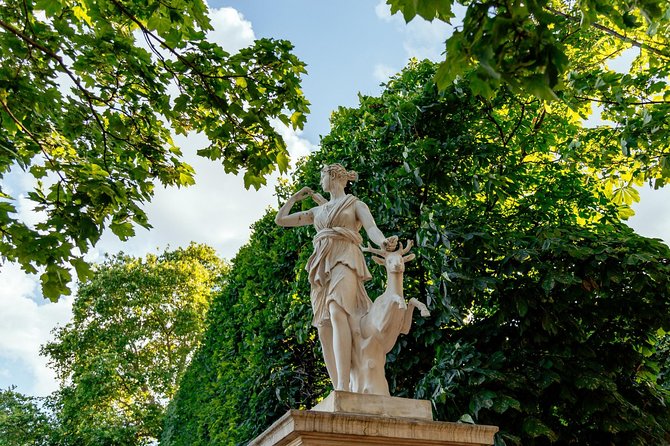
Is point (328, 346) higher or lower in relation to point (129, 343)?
lower

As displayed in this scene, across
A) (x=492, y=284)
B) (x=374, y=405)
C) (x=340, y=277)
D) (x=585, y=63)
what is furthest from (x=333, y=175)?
(x=585, y=63)

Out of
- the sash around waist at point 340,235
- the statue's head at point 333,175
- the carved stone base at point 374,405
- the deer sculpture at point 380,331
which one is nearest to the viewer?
the carved stone base at point 374,405

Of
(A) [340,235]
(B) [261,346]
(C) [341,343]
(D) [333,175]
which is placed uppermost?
(B) [261,346]

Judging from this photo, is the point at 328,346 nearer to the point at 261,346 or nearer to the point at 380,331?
the point at 380,331

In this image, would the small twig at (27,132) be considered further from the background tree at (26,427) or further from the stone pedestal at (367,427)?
the background tree at (26,427)

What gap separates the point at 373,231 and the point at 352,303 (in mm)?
622

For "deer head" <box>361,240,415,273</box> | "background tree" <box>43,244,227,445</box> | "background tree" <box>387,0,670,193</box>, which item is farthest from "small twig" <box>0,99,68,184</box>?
"background tree" <box>43,244,227,445</box>

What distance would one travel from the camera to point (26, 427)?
2136 centimetres

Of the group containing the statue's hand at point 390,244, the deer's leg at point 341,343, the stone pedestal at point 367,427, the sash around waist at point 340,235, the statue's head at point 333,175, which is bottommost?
the stone pedestal at point 367,427

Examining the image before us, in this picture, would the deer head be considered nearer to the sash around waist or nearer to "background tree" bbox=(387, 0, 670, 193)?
the sash around waist

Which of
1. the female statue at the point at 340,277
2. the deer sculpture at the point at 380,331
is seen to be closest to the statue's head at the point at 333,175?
the female statue at the point at 340,277

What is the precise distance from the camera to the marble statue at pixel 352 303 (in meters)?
4.78

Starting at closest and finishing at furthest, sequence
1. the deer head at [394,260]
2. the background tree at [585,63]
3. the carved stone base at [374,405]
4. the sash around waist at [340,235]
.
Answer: the background tree at [585,63] → the carved stone base at [374,405] → the deer head at [394,260] → the sash around waist at [340,235]

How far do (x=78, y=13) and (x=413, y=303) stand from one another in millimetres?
3981
